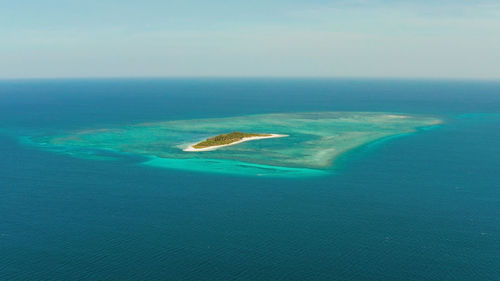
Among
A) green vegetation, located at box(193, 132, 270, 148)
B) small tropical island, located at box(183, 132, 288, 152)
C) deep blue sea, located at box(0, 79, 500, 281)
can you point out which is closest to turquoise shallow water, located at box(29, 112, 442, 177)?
small tropical island, located at box(183, 132, 288, 152)

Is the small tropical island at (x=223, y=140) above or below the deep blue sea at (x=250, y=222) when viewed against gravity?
above

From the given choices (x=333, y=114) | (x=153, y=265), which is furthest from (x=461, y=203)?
(x=333, y=114)

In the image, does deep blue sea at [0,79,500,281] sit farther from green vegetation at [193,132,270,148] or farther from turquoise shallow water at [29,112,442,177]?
green vegetation at [193,132,270,148]

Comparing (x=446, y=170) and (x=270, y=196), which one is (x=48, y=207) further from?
(x=446, y=170)

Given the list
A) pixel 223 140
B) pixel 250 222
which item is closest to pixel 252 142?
pixel 223 140

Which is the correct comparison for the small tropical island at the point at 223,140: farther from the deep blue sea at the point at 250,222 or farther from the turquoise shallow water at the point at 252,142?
the deep blue sea at the point at 250,222

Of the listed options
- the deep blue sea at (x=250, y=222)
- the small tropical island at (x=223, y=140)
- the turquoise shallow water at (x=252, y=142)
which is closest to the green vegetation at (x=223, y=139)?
the small tropical island at (x=223, y=140)

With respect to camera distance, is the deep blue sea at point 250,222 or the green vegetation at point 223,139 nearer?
the deep blue sea at point 250,222

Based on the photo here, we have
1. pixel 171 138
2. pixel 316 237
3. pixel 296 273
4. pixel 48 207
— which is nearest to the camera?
pixel 296 273
